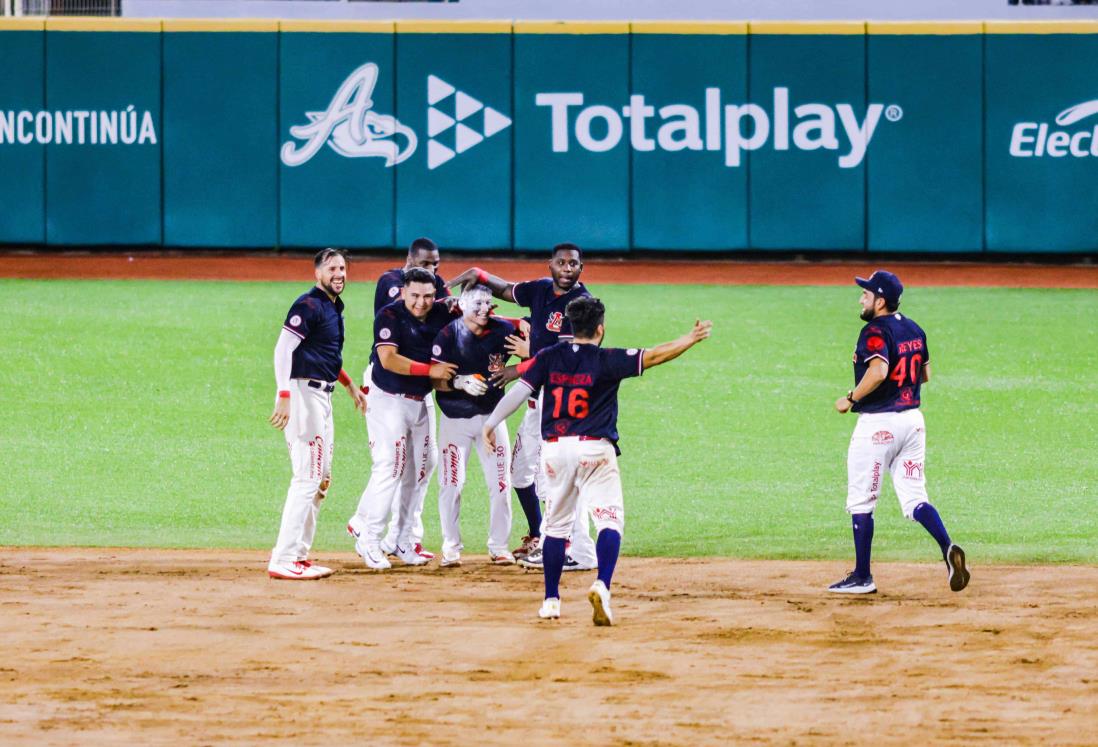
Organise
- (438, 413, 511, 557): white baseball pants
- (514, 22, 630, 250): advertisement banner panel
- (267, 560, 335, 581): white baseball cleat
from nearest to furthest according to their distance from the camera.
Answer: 1. (267, 560, 335, 581): white baseball cleat
2. (438, 413, 511, 557): white baseball pants
3. (514, 22, 630, 250): advertisement banner panel

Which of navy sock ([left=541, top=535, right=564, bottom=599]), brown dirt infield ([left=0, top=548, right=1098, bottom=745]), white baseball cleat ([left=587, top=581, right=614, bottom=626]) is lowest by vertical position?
brown dirt infield ([left=0, top=548, right=1098, bottom=745])

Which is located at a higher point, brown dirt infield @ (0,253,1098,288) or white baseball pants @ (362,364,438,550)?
brown dirt infield @ (0,253,1098,288)

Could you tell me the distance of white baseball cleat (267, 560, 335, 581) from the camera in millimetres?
9219

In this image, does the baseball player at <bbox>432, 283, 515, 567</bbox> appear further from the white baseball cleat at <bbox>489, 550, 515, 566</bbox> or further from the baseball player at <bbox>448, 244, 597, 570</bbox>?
the baseball player at <bbox>448, 244, 597, 570</bbox>

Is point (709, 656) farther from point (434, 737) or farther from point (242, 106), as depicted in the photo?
point (242, 106)

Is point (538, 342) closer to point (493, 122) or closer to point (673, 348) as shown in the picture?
point (673, 348)

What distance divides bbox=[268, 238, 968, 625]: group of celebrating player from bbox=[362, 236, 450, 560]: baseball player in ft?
0.05

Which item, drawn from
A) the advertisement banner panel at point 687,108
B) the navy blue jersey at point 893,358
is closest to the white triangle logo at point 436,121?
the advertisement banner panel at point 687,108

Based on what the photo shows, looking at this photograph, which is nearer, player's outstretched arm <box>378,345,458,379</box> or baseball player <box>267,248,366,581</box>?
baseball player <box>267,248,366,581</box>

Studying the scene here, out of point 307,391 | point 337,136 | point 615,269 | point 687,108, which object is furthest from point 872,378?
point 337,136

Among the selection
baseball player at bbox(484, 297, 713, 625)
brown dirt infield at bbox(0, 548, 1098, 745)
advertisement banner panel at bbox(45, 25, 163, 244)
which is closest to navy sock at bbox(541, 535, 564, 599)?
baseball player at bbox(484, 297, 713, 625)

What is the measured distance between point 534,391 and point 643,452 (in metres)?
5.42

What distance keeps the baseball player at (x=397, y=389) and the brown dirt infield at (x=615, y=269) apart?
40.6 ft

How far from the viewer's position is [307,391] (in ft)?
30.0
